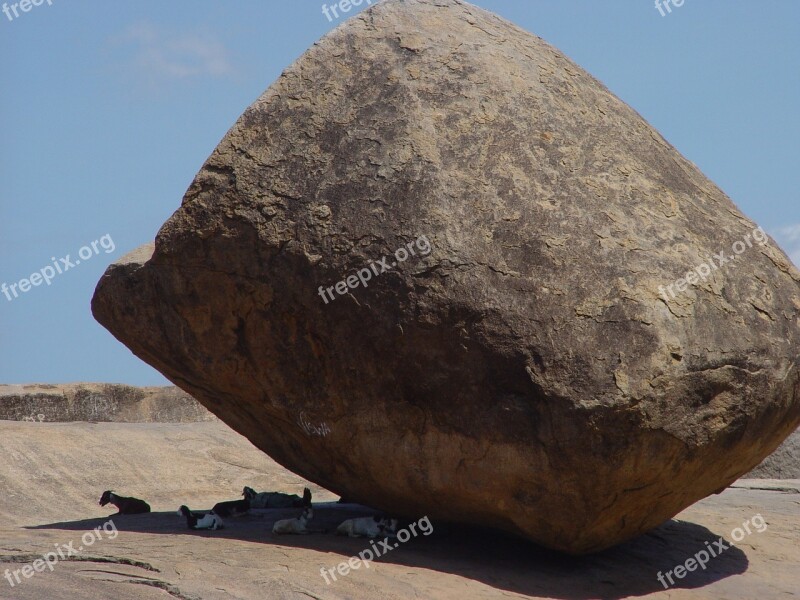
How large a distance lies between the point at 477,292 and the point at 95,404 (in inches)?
344

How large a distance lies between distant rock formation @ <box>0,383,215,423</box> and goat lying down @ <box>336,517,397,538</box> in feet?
24.2

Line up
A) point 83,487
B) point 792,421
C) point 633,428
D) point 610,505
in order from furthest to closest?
1. point 83,487
2. point 792,421
3. point 610,505
4. point 633,428

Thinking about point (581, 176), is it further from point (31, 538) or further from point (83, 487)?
point (83, 487)

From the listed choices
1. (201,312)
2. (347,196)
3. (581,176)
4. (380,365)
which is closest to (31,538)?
(201,312)

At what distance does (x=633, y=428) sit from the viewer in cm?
459

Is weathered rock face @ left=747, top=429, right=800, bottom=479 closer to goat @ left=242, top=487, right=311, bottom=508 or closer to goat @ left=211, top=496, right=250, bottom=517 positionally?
goat @ left=242, top=487, right=311, bottom=508

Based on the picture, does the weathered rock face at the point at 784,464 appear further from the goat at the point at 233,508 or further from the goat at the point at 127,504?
the goat at the point at 127,504

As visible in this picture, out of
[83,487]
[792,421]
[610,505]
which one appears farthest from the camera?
[83,487]

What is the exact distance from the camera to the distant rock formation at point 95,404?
39.0 ft

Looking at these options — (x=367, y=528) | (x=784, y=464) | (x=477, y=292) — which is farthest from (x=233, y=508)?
(x=784, y=464)

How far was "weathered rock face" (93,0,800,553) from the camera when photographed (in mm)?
4676

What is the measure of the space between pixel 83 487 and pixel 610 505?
4.77m

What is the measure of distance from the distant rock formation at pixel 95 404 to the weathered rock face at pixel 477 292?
22.9 ft

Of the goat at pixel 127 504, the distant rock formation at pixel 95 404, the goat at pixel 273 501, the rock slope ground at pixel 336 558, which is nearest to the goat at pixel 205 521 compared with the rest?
the rock slope ground at pixel 336 558
